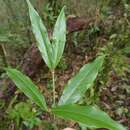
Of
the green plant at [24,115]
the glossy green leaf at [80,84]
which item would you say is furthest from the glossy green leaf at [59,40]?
the green plant at [24,115]

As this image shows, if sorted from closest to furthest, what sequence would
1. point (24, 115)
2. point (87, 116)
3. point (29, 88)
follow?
point (87, 116)
point (29, 88)
point (24, 115)

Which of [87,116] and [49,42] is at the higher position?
[49,42]

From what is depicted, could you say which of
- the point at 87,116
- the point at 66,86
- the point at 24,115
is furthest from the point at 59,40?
the point at 24,115

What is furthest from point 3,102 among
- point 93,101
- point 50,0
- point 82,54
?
point 50,0

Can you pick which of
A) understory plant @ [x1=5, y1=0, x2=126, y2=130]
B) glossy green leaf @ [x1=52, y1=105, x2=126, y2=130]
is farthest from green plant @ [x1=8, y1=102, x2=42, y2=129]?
glossy green leaf @ [x1=52, y1=105, x2=126, y2=130]

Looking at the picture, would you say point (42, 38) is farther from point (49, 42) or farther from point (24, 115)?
point (24, 115)

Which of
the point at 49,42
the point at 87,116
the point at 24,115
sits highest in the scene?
the point at 49,42

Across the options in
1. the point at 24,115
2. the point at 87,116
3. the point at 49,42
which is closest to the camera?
the point at 87,116

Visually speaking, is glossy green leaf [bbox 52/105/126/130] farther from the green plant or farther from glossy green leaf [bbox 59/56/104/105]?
the green plant
